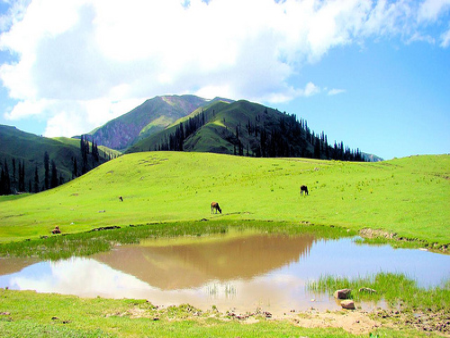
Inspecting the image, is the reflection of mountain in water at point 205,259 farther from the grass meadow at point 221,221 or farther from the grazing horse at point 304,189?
the grazing horse at point 304,189

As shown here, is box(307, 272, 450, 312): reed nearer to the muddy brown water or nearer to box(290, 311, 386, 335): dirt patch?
the muddy brown water

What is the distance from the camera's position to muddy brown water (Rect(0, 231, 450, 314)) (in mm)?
14820

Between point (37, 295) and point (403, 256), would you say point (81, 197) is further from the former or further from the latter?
point (403, 256)

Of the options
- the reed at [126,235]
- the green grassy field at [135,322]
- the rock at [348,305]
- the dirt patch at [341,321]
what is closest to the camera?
the green grassy field at [135,322]

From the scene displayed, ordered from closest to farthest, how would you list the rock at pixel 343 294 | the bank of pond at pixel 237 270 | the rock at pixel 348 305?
the rock at pixel 348 305
the rock at pixel 343 294
the bank of pond at pixel 237 270

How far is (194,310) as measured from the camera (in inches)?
518

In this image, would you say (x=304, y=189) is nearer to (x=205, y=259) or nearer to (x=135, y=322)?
(x=205, y=259)

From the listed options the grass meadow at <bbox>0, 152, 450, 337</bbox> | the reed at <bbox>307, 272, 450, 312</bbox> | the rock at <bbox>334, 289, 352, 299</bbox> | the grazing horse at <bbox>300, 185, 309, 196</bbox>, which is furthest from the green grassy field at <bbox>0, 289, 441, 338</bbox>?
the grazing horse at <bbox>300, 185, 309, 196</bbox>

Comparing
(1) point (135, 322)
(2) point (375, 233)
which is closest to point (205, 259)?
(1) point (135, 322)

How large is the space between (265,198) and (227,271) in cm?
2994

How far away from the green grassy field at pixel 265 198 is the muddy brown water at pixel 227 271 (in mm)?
7011

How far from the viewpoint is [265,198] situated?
4825 centimetres

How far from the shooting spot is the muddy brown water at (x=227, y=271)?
1482 centimetres

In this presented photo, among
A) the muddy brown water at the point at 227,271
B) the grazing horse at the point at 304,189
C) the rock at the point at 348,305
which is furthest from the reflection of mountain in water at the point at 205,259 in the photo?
the grazing horse at the point at 304,189
